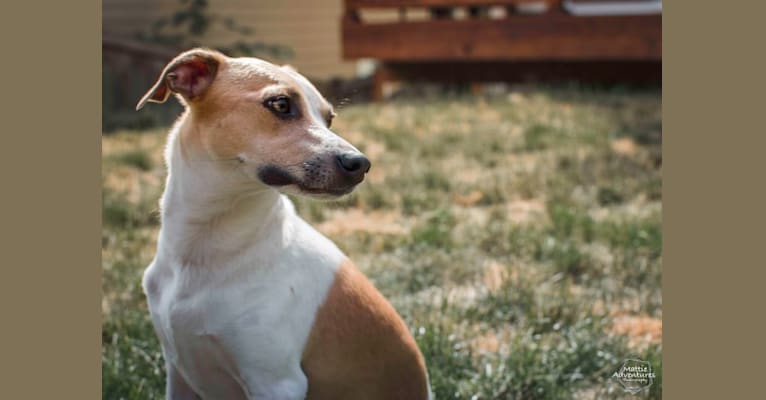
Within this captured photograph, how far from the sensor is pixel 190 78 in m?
2.74

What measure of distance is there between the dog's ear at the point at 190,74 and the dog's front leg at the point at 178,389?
874 mm

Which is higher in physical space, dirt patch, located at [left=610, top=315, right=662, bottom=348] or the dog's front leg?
the dog's front leg

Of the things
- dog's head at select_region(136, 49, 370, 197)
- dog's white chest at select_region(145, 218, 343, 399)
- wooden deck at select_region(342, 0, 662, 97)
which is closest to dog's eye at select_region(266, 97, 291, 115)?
dog's head at select_region(136, 49, 370, 197)

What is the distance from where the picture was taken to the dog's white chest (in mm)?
2674

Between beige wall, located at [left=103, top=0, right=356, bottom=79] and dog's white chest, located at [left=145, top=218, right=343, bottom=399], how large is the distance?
241 centimetres

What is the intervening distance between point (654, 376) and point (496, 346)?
0.61 meters

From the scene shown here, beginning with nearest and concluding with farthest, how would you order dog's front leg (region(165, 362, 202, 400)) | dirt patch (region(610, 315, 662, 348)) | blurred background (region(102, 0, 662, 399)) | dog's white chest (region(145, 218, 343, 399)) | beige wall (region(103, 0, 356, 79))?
dog's white chest (region(145, 218, 343, 399)), dog's front leg (region(165, 362, 202, 400)), blurred background (region(102, 0, 662, 399)), dirt patch (region(610, 315, 662, 348)), beige wall (region(103, 0, 356, 79))

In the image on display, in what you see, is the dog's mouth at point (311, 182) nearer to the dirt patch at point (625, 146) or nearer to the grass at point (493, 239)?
the grass at point (493, 239)

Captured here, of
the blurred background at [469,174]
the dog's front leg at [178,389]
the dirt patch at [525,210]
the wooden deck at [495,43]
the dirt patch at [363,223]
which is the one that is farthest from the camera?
the wooden deck at [495,43]

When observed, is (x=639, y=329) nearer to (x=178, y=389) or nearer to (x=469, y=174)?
(x=178, y=389)

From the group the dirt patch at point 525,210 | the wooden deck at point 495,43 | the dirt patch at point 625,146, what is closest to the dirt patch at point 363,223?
the dirt patch at point 525,210

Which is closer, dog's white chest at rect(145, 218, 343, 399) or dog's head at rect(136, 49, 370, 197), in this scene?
dog's head at rect(136, 49, 370, 197)

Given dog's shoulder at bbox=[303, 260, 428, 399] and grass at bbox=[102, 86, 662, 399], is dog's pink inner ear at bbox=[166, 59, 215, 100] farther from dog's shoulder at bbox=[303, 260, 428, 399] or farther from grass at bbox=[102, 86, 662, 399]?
dog's shoulder at bbox=[303, 260, 428, 399]

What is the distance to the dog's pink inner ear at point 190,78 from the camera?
2695 mm
